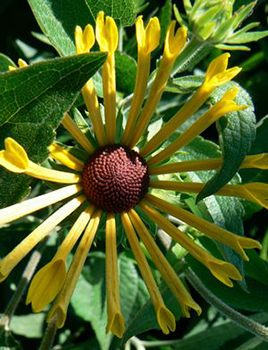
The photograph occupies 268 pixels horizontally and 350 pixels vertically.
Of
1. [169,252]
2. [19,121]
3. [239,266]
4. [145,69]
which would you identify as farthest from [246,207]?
[19,121]

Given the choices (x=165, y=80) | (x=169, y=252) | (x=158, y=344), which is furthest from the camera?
(x=158, y=344)

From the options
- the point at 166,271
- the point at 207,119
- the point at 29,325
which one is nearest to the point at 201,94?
the point at 207,119

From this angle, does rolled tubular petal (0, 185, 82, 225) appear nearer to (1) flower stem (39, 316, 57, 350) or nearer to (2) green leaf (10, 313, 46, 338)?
(1) flower stem (39, 316, 57, 350)

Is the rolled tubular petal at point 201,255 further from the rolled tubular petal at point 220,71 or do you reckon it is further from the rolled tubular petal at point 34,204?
the rolled tubular petal at point 220,71

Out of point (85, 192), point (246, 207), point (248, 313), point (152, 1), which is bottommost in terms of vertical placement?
point (248, 313)

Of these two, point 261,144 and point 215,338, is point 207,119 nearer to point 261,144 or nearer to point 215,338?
point 261,144

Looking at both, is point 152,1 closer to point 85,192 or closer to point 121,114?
point 121,114

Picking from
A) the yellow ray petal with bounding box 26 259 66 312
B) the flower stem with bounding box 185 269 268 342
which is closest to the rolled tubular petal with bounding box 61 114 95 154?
the yellow ray petal with bounding box 26 259 66 312
